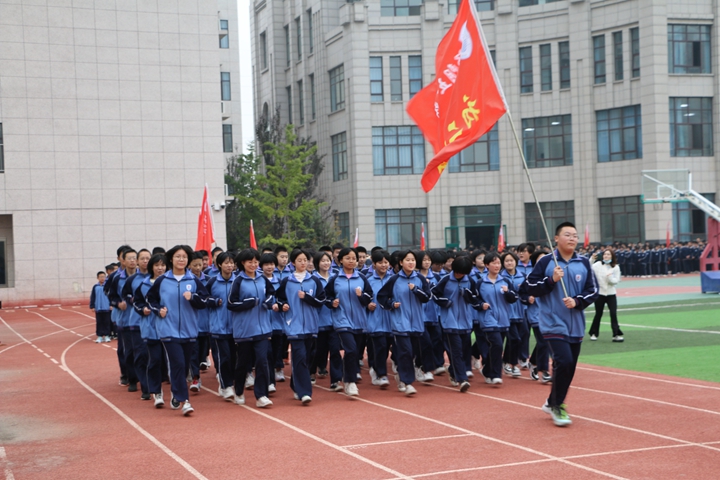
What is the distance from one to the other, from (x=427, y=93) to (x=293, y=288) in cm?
296

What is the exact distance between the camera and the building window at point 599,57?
157 feet

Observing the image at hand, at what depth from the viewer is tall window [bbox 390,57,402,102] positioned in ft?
163

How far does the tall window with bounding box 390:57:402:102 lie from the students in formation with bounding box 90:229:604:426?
A: 3666 cm

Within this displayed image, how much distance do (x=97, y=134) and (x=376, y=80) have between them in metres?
18.5

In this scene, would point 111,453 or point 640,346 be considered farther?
point 640,346

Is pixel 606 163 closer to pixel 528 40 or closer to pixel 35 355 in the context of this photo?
pixel 528 40

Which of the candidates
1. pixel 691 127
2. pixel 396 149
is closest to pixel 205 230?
pixel 396 149

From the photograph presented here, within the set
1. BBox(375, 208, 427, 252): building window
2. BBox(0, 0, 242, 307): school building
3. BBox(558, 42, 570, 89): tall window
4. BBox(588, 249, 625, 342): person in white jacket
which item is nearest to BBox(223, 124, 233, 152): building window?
BBox(375, 208, 427, 252): building window

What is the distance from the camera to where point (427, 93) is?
11.4 m

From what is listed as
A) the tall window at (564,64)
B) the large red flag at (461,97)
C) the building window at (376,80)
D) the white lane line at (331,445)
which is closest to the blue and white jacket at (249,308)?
the white lane line at (331,445)

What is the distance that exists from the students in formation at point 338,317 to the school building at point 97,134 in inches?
940


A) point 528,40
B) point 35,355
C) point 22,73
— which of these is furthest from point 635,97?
point 35,355

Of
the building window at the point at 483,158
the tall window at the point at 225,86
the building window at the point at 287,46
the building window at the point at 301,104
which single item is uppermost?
the building window at the point at 287,46

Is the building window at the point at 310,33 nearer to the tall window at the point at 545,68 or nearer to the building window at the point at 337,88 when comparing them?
the building window at the point at 337,88
